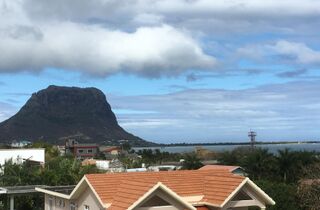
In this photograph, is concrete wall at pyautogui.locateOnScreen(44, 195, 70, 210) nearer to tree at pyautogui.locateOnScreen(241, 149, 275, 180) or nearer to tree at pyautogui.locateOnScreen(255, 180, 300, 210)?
tree at pyautogui.locateOnScreen(255, 180, 300, 210)

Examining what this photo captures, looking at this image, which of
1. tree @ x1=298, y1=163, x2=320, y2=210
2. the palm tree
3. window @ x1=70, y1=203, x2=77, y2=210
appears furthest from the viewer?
the palm tree

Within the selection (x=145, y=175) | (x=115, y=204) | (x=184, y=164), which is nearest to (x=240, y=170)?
(x=184, y=164)

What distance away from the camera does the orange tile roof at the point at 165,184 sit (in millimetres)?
22656

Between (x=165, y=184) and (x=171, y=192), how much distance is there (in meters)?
2.15

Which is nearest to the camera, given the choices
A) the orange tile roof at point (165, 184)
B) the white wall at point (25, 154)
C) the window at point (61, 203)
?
the orange tile roof at point (165, 184)

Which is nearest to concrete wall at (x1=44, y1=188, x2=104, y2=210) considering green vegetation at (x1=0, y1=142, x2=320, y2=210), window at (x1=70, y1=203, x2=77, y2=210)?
window at (x1=70, y1=203, x2=77, y2=210)

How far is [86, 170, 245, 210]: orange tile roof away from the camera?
74.3ft

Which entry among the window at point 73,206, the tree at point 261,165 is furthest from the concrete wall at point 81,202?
the tree at point 261,165

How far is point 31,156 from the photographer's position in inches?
2835

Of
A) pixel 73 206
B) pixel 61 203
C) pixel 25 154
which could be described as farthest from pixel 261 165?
pixel 73 206

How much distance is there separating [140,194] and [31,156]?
52959mm

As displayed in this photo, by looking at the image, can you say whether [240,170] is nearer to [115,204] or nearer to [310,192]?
[310,192]

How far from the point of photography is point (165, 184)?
80.2 ft

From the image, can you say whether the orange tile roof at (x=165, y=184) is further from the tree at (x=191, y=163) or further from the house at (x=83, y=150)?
the house at (x=83, y=150)
